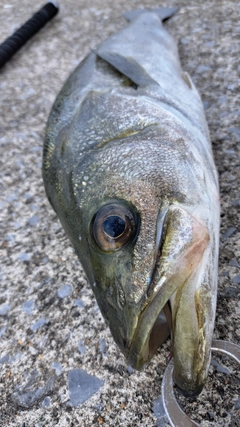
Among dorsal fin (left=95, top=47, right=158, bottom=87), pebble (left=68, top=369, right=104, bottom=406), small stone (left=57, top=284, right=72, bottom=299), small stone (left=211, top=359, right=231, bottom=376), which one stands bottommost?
small stone (left=211, top=359, right=231, bottom=376)

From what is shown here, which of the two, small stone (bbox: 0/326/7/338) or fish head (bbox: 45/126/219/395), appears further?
small stone (bbox: 0/326/7/338)

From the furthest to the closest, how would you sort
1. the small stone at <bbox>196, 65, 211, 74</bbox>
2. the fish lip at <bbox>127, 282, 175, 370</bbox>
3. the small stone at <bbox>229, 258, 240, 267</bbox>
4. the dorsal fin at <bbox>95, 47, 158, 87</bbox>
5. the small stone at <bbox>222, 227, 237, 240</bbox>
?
the small stone at <bbox>196, 65, 211, 74</bbox>, the dorsal fin at <bbox>95, 47, 158, 87</bbox>, the small stone at <bbox>222, 227, 237, 240</bbox>, the small stone at <bbox>229, 258, 240, 267</bbox>, the fish lip at <bbox>127, 282, 175, 370</bbox>

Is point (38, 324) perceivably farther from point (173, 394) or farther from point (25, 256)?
point (173, 394)

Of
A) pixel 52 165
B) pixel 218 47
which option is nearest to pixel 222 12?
pixel 218 47

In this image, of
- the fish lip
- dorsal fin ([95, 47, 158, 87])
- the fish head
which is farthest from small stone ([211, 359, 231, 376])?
dorsal fin ([95, 47, 158, 87])

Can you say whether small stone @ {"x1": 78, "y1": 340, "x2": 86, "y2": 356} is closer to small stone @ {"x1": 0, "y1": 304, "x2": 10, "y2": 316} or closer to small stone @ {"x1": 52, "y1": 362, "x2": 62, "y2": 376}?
small stone @ {"x1": 52, "y1": 362, "x2": 62, "y2": 376}

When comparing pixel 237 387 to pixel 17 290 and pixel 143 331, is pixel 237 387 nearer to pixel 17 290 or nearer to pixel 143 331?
pixel 143 331

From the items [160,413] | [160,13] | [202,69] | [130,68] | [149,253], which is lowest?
[160,413]

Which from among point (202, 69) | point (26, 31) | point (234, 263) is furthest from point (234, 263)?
point (26, 31)
